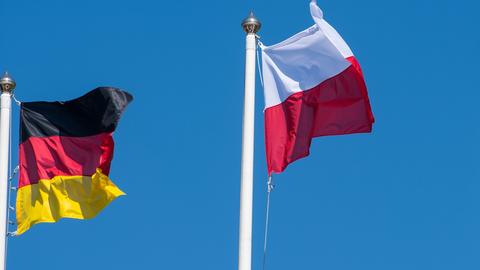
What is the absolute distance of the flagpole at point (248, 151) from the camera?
21.2m

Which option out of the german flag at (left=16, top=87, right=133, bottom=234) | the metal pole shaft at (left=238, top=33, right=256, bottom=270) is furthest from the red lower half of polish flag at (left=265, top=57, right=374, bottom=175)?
the german flag at (left=16, top=87, right=133, bottom=234)

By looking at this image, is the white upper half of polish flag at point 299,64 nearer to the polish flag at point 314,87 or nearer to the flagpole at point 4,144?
the polish flag at point 314,87

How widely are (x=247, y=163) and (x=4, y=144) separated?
6.20 metres

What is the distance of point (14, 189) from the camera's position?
1021 inches

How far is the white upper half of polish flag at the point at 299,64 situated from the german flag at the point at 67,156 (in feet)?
11.7

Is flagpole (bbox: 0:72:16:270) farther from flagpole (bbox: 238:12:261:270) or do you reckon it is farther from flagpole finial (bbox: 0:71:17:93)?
flagpole (bbox: 238:12:261:270)

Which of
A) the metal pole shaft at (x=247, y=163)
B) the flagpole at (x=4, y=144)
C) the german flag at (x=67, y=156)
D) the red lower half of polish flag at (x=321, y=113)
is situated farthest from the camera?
the german flag at (x=67, y=156)

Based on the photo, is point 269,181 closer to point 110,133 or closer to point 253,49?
point 253,49

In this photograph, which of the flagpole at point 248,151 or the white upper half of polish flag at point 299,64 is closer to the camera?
the flagpole at point 248,151

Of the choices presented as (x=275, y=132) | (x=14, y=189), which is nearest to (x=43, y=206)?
(x=14, y=189)

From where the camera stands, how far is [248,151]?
860 inches

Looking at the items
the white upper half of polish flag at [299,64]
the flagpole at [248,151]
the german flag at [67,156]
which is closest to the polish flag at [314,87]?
the white upper half of polish flag at [299,64]

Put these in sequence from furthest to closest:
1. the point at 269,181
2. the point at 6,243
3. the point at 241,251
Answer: the point at 6,243 → the point at 269,181 → the point at 241,251

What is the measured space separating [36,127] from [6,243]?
2789 mm
